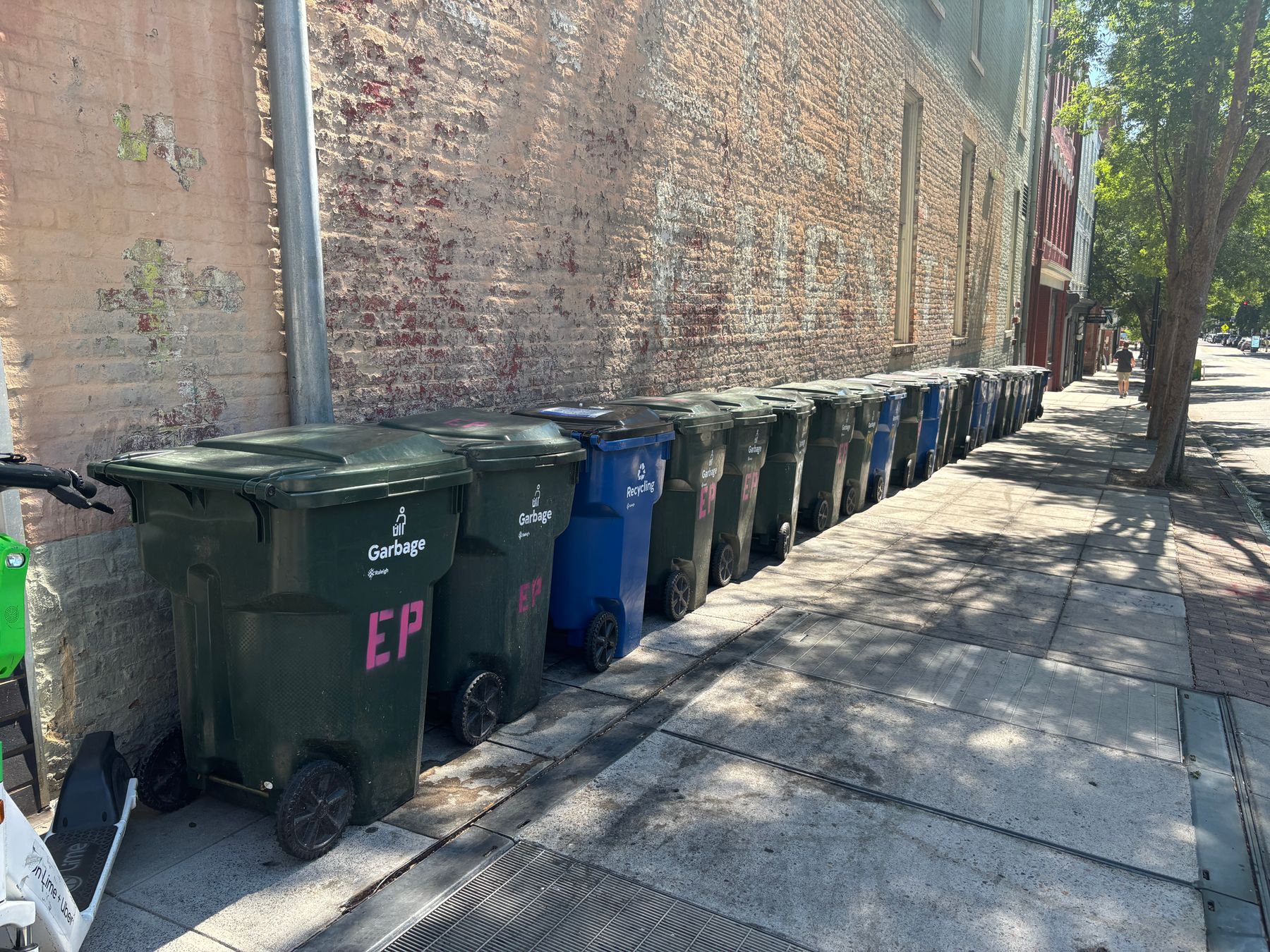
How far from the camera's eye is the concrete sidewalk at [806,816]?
3152 mm

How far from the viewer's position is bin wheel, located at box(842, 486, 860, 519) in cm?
988

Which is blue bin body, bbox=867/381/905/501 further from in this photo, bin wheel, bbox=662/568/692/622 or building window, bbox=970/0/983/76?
building window, bbox=970/0/983/76

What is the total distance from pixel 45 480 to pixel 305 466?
890 mm

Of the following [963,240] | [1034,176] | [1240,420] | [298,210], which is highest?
[1034,176]

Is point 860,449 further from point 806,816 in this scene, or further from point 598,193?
point 806,816

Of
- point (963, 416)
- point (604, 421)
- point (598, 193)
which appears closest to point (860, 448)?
point (598, 193)

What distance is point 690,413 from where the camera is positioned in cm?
606

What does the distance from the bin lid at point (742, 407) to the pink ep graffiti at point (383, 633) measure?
3217 millimetres

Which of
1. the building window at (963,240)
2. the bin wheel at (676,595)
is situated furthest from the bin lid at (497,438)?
the building window at (963,240)

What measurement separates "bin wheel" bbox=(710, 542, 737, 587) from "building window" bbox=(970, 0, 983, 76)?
1650 cm

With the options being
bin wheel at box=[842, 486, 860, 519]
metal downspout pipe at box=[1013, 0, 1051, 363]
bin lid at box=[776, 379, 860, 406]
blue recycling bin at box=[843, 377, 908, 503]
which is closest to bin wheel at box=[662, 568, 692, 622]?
bin lid at box=[776, 379, 860, 406]

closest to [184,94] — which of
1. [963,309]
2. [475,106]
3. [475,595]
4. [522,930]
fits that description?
[475,106]

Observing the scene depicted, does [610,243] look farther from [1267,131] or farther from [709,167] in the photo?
[1267,131]

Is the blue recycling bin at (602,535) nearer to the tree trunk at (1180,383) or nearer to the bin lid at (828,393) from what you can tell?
the bin lid at (828,393)
